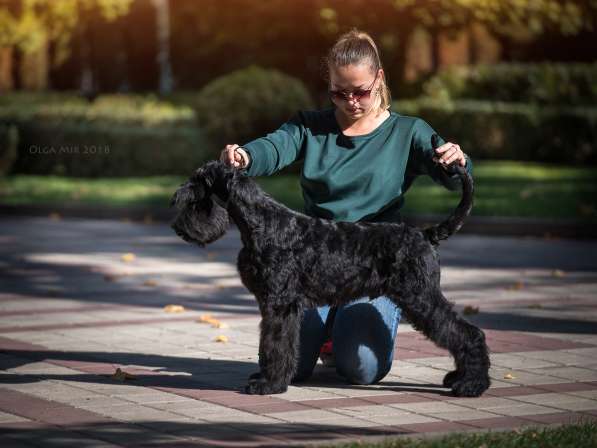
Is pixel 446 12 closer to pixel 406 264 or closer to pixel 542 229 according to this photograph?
pixel 542 229

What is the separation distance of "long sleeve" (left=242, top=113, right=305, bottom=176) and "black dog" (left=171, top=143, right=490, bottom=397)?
0.32 metres

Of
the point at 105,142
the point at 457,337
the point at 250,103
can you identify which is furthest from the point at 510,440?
the point at 105,142

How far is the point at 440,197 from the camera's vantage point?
19172 millimetres

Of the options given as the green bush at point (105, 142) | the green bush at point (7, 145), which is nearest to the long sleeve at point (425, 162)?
the green bush at point (105, 142)

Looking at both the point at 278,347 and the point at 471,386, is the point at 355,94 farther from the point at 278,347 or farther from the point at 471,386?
the point at 471,386

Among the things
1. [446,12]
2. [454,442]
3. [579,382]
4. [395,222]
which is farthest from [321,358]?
[446,12]

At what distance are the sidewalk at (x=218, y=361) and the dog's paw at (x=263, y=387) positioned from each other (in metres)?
0.04

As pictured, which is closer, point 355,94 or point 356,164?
point 355,94

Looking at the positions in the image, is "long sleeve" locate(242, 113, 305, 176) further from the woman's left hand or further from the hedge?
the hedge

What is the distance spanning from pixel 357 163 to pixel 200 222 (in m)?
1.08

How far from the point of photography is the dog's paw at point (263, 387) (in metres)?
5.99

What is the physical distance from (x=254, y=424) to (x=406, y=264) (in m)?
1.15

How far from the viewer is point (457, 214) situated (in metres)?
5.80

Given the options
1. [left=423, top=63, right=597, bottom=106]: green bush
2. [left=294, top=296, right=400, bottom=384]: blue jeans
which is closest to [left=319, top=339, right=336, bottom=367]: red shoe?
[left=294, top=296, right=400, bottom=384]: blue jeans
